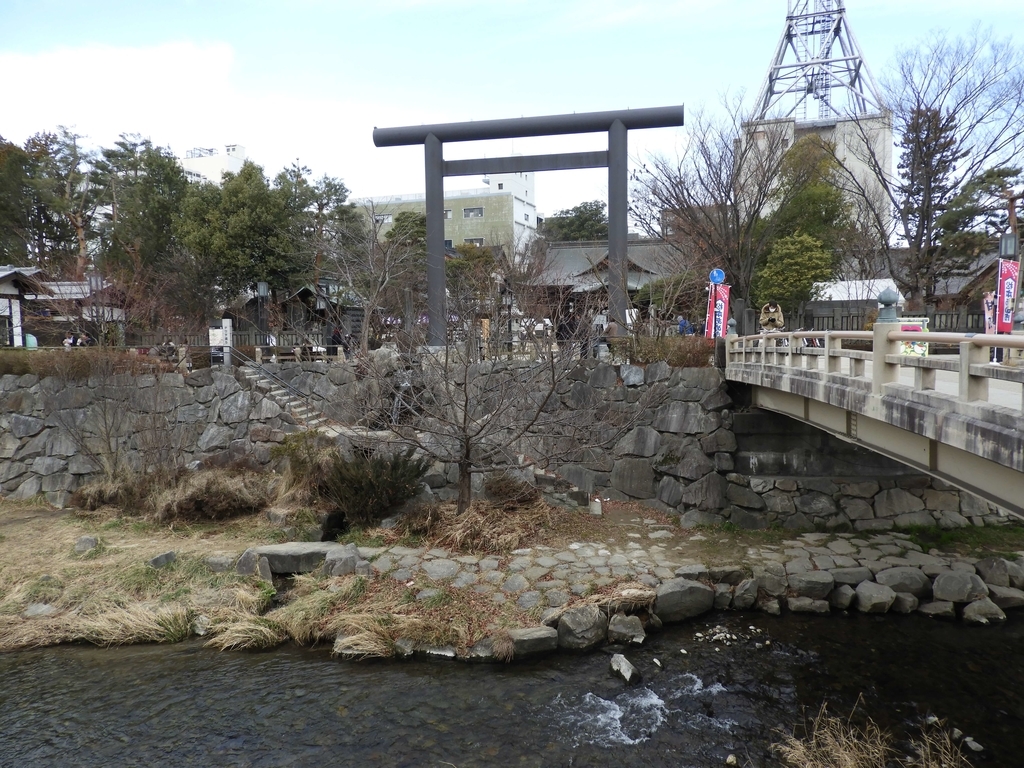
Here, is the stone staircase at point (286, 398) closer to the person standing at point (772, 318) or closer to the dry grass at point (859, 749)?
the person standing at point (772, 318)

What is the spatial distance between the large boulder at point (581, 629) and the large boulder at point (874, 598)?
167 inches

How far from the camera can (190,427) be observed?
1650 cm

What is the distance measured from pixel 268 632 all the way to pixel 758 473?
9.35 meters

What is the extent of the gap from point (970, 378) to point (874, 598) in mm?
5748

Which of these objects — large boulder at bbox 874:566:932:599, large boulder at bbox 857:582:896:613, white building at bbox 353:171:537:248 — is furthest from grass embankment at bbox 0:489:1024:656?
white building at bbox 353:171:537:248

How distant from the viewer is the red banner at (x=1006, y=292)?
11.2 m

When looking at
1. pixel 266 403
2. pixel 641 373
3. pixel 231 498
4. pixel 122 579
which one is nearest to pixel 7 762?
pixel 122 579

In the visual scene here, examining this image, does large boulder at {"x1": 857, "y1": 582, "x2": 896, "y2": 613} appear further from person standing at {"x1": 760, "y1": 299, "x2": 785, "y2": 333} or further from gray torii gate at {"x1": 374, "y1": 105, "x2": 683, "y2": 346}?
gray torii gate at {"x1": 374, "y1": 105, "x2": 683, "y2": 346}

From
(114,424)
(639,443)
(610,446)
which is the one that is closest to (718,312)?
(639,443)

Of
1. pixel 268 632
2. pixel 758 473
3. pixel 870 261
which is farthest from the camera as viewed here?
pixel 870 261

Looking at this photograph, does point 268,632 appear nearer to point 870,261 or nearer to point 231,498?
point 231,498

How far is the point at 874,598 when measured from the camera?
10.2 meters

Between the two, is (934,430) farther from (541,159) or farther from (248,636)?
(541,159)

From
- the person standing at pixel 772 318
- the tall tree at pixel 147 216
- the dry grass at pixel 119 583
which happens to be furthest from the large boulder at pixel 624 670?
the tall tree at pixel 147 216
